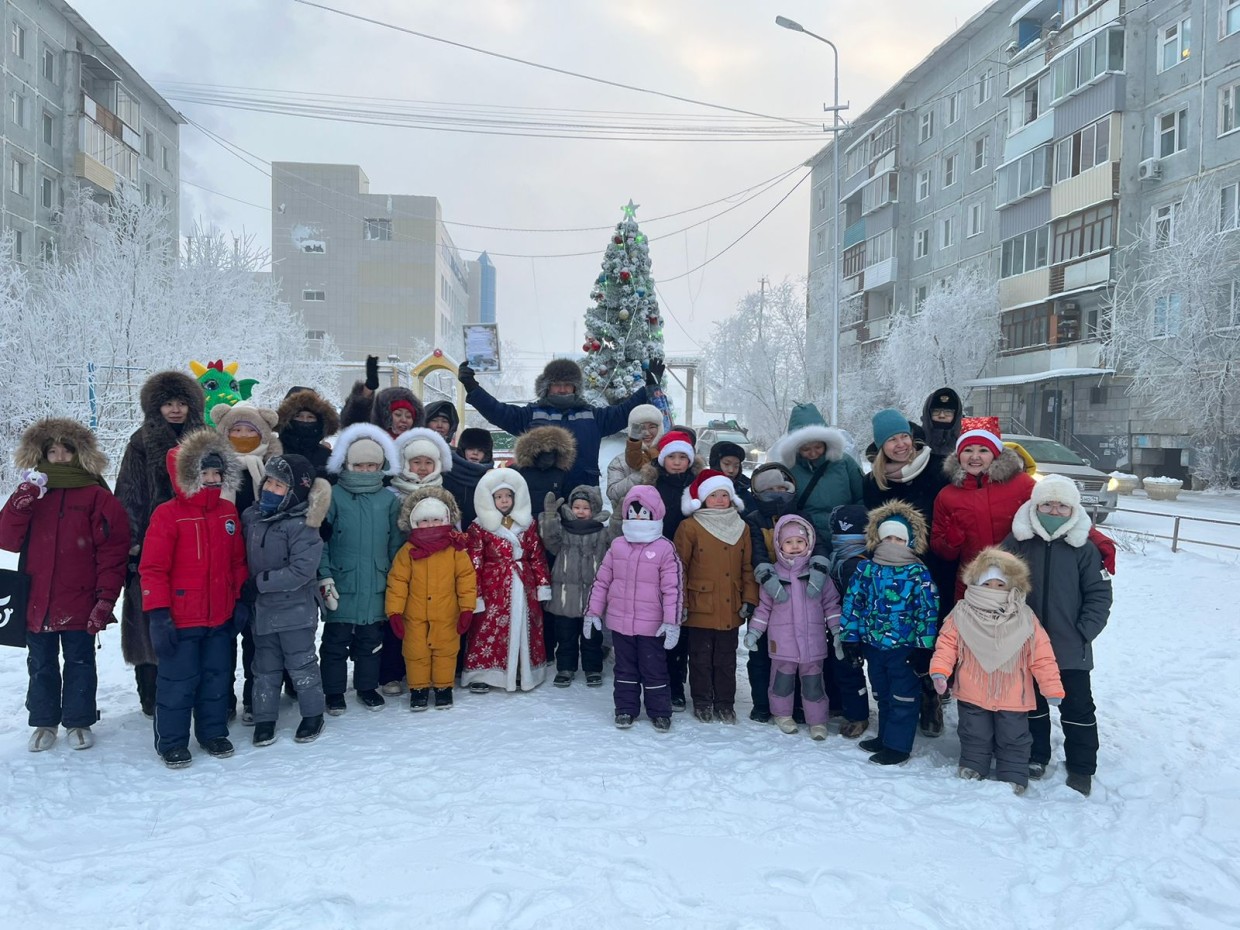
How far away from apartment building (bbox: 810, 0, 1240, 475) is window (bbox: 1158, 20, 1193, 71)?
0.05 m

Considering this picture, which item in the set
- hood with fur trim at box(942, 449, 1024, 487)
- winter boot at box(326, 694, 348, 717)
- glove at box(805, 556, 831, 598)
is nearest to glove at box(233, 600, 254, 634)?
winter boot at box(326, 694, 348, 717)

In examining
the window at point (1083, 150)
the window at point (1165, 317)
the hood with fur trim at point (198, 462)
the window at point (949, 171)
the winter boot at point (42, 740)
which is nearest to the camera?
the hood with fur trim at point (198, 462)

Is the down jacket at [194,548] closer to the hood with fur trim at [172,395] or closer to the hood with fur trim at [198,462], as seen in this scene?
the hood with fur trim at [198,462]

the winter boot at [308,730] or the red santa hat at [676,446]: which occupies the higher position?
the red santa hat at [676,446]

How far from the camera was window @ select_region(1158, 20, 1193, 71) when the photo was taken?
23761 mm

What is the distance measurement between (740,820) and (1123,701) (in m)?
3.51

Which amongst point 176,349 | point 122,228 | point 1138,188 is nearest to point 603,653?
point 176,349

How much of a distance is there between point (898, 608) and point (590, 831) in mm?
2012

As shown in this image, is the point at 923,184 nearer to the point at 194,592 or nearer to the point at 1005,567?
the point at 1005,567

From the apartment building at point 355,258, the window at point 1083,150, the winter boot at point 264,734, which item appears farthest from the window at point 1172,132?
the apartment building at point 355,258

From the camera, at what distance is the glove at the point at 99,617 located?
4.52m

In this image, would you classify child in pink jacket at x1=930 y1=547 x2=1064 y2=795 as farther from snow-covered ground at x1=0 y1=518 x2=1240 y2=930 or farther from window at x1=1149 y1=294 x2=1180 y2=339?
window at x1=1149 y1=294 x2=1180 y2=339

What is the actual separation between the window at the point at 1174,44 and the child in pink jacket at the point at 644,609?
87.8 feet

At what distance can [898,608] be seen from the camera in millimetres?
4582
